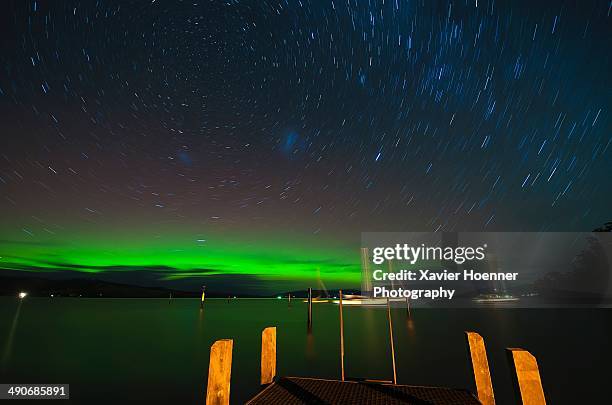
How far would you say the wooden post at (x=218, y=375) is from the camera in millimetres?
6965

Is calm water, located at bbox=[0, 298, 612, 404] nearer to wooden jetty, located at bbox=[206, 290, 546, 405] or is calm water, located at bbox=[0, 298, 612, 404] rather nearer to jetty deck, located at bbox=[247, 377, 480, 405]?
wooden jetty, located at bbox=[206, 290, 546, 405]

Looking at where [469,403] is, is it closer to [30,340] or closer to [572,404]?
[572,404]

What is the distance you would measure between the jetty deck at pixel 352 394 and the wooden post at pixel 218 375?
1.45 m

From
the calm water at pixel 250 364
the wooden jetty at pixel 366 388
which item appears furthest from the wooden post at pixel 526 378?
the calm water at pixel 250 364

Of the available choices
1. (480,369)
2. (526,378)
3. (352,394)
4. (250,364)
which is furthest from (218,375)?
(250,364)

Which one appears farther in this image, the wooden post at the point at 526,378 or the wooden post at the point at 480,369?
the wooden post at the point at 480,369

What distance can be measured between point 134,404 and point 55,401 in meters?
3.29

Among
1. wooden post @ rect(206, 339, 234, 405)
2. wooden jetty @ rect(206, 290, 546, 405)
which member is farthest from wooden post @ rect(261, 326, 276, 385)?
wooden post @ rect(206, 339, 234, 405)

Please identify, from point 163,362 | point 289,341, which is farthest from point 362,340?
point 163,362

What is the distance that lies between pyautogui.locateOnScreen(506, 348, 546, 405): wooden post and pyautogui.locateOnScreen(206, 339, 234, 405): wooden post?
5254 millimetres

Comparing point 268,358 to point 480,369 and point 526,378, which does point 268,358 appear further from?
point 526,378

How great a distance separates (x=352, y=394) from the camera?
9094 millimetres

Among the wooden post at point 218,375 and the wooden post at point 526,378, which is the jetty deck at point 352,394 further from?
the wooden post at point 526,378

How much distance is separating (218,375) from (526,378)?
222 inches
